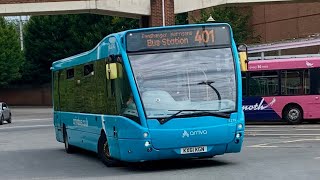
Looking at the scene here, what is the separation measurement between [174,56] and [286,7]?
32465mm

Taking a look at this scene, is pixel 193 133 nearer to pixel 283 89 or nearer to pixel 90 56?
pixel 90 56

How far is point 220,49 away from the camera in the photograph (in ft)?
44.0

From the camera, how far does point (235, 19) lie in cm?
4597

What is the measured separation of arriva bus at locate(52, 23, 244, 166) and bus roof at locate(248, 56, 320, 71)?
15.5 m

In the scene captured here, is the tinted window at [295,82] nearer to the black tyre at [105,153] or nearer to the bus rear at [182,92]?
the black tyre at [105,153]

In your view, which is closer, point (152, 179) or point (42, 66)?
point (152, 179)

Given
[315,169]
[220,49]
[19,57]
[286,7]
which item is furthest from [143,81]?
[19,57]

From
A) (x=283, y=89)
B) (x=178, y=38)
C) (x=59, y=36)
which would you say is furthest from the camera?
(x=59, y=36)

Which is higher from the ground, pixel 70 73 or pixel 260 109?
pixel 70 73

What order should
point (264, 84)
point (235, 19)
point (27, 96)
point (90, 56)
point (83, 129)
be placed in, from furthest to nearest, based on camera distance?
point (27, 96) < point (235, 19) < point (264, 84) < point (83, 129) < point (90, 56)

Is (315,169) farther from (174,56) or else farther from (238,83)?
(174,56)

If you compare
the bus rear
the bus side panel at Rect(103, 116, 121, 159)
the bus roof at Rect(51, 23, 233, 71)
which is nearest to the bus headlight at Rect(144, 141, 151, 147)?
the bus rear


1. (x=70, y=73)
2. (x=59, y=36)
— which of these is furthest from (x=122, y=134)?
(x=59, y=36)

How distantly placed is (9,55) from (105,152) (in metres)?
58.1
